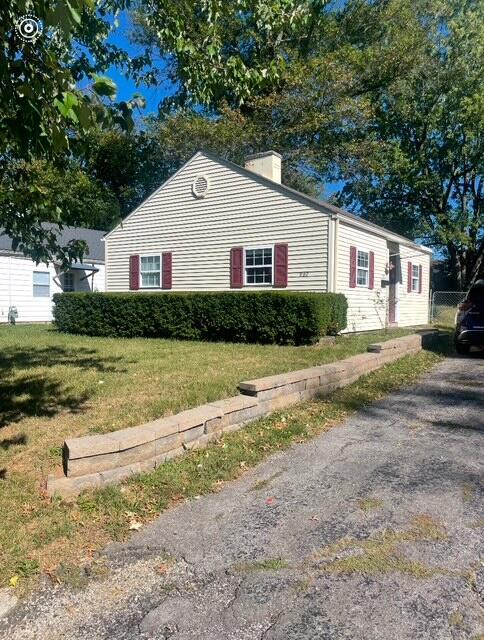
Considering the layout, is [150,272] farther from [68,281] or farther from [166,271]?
[68,281]

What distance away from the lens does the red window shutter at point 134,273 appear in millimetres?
17016

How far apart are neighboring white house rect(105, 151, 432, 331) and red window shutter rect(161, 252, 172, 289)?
0.03 meters

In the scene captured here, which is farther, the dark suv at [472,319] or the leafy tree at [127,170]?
the leafy tree at [127,170]

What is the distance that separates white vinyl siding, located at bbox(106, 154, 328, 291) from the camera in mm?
13320

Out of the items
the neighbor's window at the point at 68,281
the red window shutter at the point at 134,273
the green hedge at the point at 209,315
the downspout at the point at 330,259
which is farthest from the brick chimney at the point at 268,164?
the neighbor's window at the point at 68,281

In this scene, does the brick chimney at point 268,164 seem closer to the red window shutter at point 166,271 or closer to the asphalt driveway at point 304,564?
the red window shutter at point 166,271

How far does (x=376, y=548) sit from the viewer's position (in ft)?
8.76

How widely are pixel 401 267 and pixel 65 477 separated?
16075 millimetres

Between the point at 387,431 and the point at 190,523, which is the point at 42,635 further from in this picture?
the point at 387,431

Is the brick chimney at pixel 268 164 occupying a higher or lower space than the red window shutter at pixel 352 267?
higher

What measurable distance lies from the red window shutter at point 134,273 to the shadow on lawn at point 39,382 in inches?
270

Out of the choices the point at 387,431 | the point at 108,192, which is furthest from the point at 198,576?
the point at 108,192

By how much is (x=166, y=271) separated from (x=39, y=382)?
9954mm

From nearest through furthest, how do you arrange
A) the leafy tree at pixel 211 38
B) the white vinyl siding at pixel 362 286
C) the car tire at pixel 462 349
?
the leafy tree at pixel 211 38 < the car tire at pixel 462 349 < the white vinyl siding at pixel 362 286
